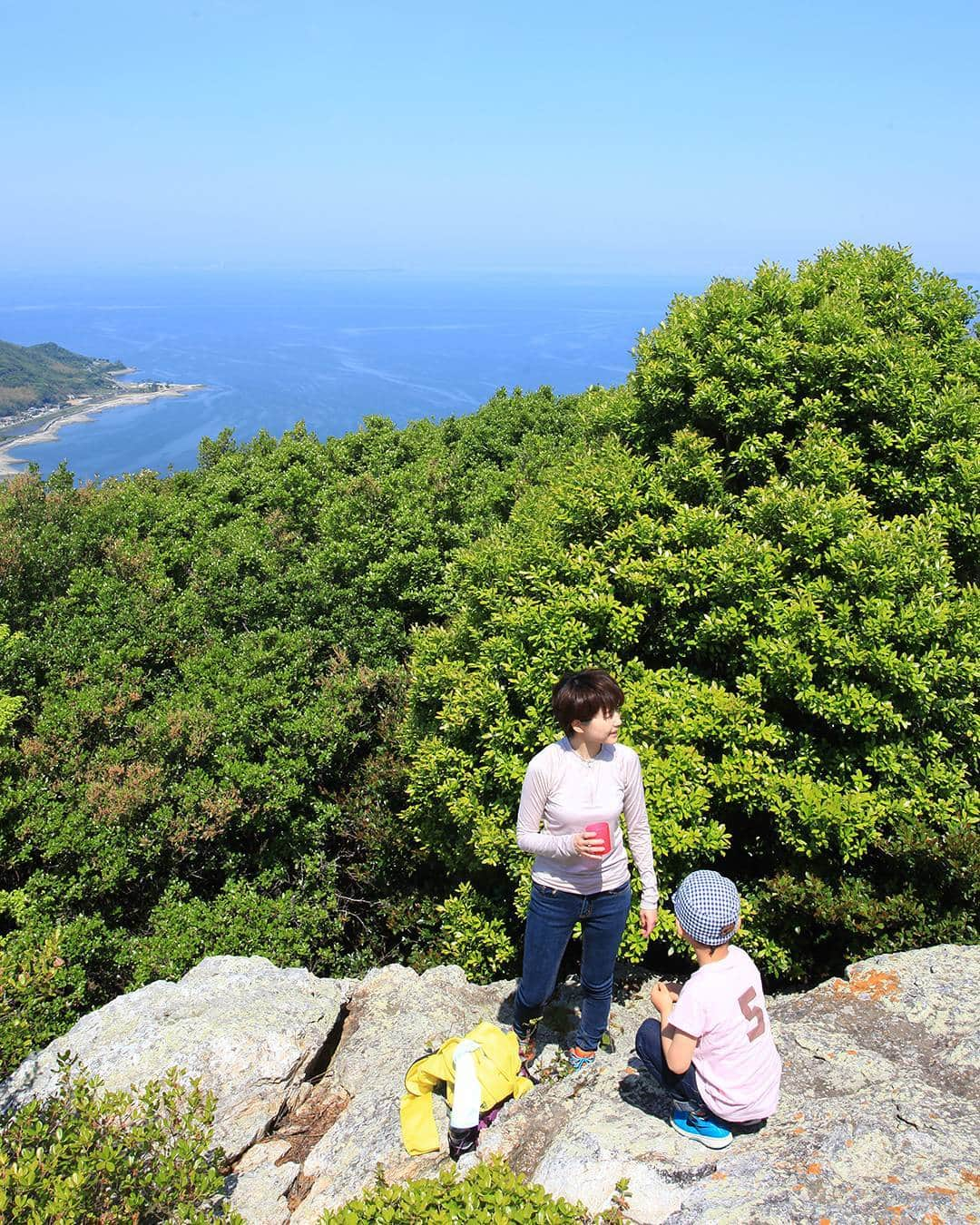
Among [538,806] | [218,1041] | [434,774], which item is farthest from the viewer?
[434,774]

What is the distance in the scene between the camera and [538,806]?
4273 mm

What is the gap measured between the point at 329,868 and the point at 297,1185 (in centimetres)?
409

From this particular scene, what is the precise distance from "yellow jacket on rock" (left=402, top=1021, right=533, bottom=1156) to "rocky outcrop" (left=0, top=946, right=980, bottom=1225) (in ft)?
0.35

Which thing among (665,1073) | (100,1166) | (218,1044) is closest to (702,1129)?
(665,1073)

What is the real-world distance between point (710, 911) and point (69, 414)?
11876cm

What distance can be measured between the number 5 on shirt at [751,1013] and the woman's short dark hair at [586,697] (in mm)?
1422

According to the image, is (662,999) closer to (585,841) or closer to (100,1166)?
(585,841)

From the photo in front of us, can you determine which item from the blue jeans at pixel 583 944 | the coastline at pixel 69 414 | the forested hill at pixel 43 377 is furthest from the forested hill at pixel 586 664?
the forested hill at pixel 43 377

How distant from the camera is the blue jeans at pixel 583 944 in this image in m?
4.43

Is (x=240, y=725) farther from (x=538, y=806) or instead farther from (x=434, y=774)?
(x=538, y=806)

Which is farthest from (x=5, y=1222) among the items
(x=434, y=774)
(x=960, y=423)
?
(x=960, y=423)

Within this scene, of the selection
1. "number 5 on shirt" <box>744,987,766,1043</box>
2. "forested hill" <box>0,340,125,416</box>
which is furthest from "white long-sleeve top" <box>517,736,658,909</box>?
"forested hill" <box>0,340,125,416</box>

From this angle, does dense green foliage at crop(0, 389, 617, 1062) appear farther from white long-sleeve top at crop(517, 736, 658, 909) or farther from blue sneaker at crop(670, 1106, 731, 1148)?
blue sneaker at crop(670, 1106, 731, 1148)

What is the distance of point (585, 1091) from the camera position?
443cm
